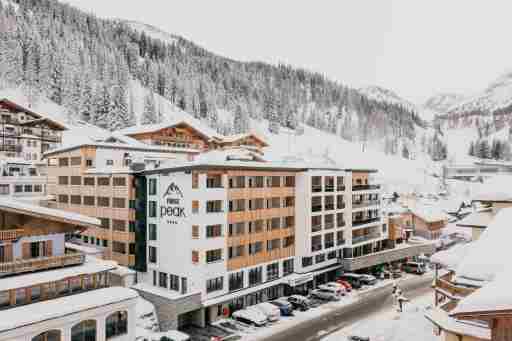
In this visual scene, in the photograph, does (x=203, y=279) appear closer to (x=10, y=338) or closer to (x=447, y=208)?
(x=10, y=338)

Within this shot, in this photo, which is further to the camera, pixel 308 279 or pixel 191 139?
pixel 191 139

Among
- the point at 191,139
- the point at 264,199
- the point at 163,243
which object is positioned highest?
the point at 191,139

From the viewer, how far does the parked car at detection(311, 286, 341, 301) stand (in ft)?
157

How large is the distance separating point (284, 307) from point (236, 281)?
594cm

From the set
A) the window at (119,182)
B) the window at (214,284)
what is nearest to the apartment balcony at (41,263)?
the window at (214,284)

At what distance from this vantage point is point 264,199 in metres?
46.2

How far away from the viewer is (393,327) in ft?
125

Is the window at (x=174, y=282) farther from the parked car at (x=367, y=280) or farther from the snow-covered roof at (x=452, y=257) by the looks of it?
the parked car at (x=367, y=280)

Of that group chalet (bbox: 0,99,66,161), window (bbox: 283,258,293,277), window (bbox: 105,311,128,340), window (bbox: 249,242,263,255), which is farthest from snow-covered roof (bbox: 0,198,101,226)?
chalet (bbox: 0,99,66,161)

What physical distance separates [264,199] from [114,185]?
18.0 m

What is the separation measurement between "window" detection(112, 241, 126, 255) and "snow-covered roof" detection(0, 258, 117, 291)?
17199 millimetres

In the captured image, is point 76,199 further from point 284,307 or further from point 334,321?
point 334,321

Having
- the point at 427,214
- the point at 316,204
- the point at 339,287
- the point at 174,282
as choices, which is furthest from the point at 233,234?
the point at 427,214

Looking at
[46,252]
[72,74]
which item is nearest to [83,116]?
[72,74]
